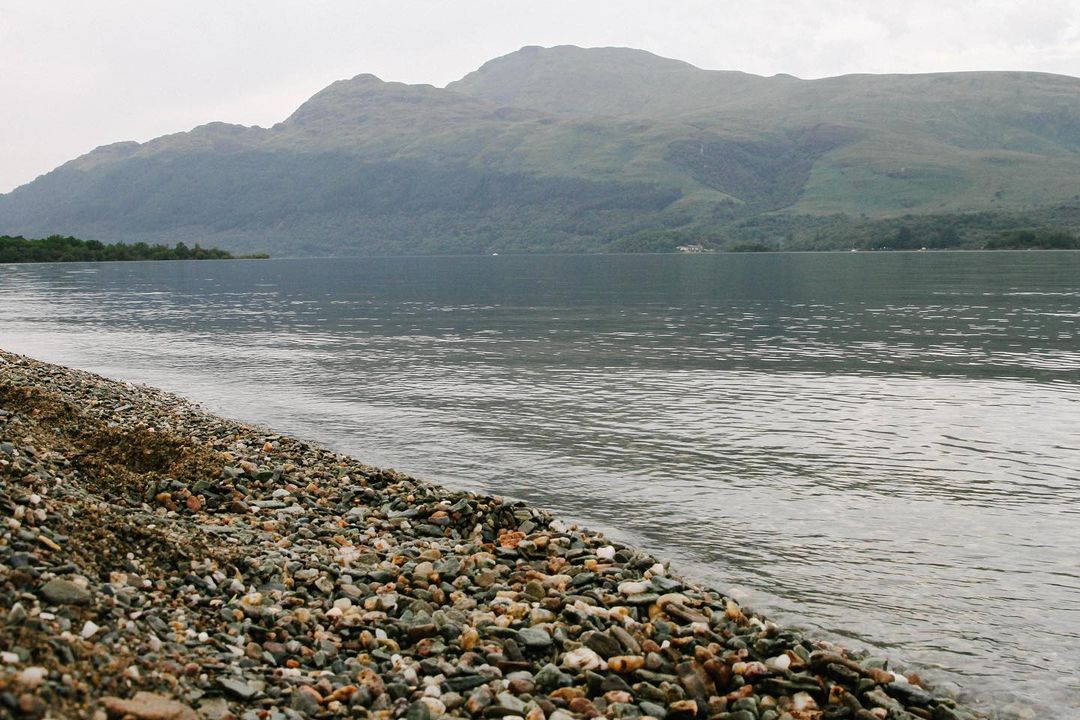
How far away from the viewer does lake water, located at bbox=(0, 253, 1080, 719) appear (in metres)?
16.6

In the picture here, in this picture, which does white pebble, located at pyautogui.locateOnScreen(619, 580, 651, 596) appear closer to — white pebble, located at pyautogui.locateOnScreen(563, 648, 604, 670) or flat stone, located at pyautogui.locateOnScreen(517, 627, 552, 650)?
flat stone, located at pyautogui.locateOnScreen(517, 627, 552, 650)

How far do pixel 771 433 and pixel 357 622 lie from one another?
2017 cm

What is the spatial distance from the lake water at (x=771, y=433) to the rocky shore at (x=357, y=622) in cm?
261

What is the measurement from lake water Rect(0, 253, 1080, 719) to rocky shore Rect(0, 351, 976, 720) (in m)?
2.61

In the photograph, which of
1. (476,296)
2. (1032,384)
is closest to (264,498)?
(1032,384)

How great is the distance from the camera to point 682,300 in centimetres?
10212

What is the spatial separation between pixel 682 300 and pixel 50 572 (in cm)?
9334

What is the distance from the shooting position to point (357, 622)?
13484 millimetres

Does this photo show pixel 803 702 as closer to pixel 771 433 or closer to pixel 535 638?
pixel 535 638

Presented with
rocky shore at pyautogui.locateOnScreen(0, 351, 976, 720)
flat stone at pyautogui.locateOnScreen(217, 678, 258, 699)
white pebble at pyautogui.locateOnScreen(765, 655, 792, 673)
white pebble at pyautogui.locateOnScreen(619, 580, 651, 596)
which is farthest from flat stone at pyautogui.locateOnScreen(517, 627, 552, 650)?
flat stone at pyautogui.locateOnScreen(217, 678, 258, 699)

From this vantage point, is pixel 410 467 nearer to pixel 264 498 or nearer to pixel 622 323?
pixel 264 498

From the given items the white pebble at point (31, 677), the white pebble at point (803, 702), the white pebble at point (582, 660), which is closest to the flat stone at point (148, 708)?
the white pebble at point (31, 677)

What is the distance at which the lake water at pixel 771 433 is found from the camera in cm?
1656

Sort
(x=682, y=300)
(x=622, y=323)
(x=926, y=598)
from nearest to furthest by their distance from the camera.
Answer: (x=926, y=598) < (x=622, y=323) < (x=682, y=300)
